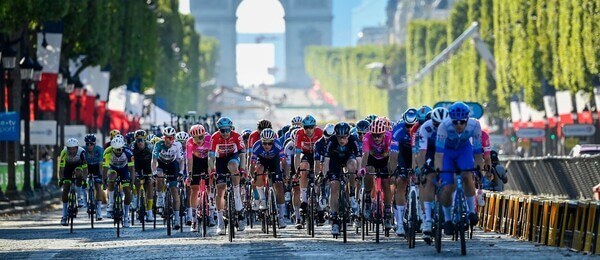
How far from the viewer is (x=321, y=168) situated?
28.7 metres

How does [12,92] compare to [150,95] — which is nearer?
[12,92]

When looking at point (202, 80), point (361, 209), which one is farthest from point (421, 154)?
point (202, 80)

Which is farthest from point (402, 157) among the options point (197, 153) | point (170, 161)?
point (170, 161)

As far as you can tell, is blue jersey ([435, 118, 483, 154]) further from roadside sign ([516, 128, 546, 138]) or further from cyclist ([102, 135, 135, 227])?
roadside sign ([516, 128, 546, 138])

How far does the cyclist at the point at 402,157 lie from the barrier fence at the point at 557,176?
14.3 m

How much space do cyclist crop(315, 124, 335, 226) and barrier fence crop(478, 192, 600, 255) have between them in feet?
9.64

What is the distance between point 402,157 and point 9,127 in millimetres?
21587

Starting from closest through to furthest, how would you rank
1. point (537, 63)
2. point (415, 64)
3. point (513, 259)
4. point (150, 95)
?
point (513, 259) < point (537, 63) < point (150, 95) < point (415, 64)

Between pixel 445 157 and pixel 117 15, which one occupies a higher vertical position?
pixel 117 15

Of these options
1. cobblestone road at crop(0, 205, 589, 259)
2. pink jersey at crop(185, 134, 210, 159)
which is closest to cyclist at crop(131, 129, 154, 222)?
cobblestone road at crop(0, 205, 589, 259)

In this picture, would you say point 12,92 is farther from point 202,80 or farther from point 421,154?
point 202,80

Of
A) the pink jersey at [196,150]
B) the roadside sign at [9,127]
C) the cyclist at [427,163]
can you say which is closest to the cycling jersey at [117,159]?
the pink jersey at [196,150]

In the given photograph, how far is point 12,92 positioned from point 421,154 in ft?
104

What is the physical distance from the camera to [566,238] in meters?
24.6
